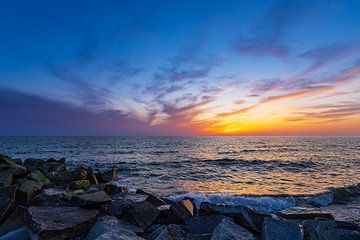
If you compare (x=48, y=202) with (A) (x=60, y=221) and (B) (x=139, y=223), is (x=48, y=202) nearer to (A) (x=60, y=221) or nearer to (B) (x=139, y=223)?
(A) (x=60, y=221)

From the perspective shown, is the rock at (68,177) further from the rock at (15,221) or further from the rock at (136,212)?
the rock at (136,212)

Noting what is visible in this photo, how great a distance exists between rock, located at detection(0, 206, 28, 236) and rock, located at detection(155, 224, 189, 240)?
313cm

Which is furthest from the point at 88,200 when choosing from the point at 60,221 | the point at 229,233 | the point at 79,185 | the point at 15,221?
the point at 79,185

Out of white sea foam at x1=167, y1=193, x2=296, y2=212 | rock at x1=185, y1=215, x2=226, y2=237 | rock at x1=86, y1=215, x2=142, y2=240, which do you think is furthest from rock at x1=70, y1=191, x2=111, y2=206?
white sea foam at x1=167, y1=193, x2=296, y2=212

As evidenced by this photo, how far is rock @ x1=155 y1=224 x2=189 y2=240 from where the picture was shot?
4.70m

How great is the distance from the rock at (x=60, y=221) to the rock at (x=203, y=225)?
6.75ft

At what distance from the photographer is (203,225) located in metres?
5.48

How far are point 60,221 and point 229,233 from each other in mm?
3178

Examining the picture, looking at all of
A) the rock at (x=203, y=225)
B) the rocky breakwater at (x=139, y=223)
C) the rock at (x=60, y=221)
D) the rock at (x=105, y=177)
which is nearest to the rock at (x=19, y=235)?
the rocky breakwater at (x=139, y=223)

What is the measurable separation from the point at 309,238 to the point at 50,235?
4.68 meters

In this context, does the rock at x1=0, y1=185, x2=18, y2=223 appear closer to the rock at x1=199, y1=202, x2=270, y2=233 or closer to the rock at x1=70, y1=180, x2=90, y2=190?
the rock at x1=199, y1=202, x2=270, y2=233

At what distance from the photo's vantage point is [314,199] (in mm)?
12539

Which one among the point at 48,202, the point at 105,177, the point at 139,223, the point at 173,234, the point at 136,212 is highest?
the point at 48,202

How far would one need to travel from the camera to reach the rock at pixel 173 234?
15.4 feet
